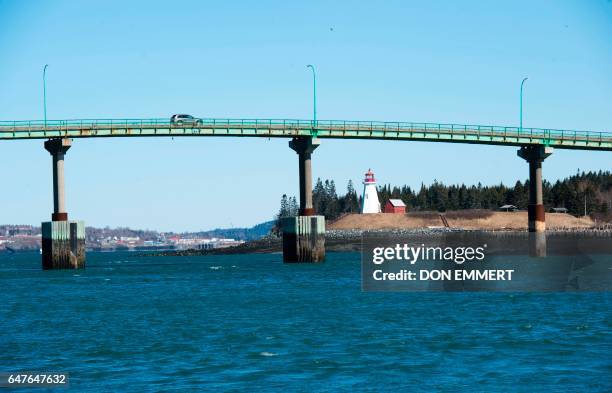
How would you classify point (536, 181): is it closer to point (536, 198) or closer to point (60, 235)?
point (536, 198)

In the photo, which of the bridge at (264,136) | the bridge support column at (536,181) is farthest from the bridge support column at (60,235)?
the bridge support column at (536,181)

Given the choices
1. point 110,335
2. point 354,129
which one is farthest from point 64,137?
point 110,335

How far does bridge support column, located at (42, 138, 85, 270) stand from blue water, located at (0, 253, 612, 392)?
3742 cm

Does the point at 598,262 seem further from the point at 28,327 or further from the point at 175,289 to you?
the point at 28,327

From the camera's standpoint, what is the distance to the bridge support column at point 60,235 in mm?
112188

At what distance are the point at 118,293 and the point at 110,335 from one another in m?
31.5

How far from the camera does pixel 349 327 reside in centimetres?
4991

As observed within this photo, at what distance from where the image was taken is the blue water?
115ft

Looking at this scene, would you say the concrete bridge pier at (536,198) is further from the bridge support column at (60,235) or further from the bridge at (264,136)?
the bridge support column at (60,235)

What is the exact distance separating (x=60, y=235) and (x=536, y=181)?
61159 millimetres

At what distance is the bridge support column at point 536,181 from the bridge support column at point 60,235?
189 feet

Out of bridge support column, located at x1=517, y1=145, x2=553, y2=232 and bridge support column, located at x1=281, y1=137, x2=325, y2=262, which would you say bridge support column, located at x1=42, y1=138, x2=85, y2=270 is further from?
bridge support column, located at x1=517, y1=145, x2=553, y2=232

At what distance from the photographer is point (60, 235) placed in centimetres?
11206

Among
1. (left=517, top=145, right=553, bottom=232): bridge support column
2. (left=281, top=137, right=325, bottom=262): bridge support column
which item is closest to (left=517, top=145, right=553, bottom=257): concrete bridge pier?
(left=517, top=145, right=553, bottom=232): bridge support column
